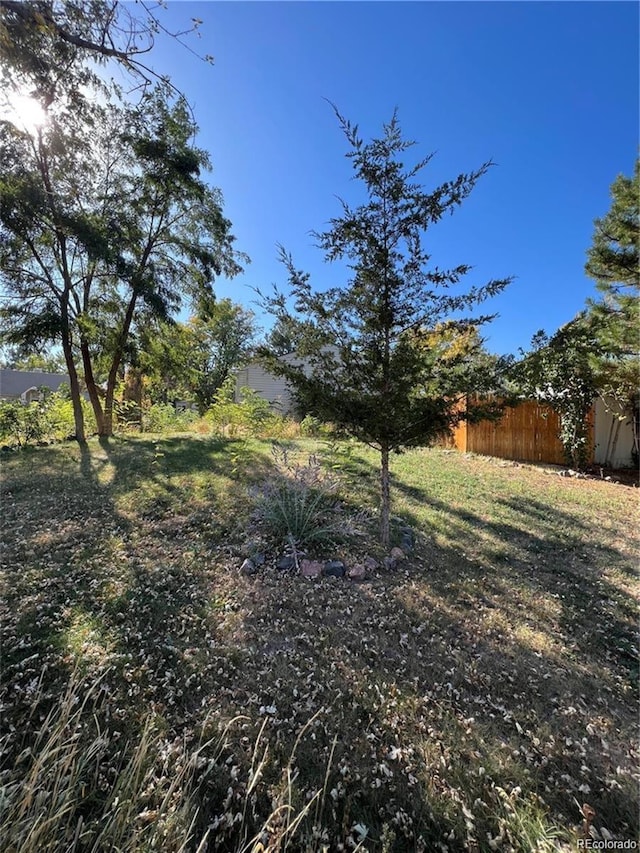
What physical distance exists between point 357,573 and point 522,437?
25.5ft

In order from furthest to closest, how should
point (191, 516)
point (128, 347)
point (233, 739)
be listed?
point (128, 347)
point (191, 516)
point (233, 739)

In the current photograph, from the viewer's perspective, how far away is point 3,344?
774cm

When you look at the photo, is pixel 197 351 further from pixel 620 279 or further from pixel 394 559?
pixel 394 559

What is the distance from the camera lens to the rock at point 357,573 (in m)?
2.96

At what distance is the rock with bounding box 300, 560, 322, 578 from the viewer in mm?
2980

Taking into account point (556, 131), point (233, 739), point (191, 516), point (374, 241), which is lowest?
point (233, 739)

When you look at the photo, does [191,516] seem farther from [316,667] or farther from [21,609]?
[316,667]

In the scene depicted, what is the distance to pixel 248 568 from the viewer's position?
3.02 metres

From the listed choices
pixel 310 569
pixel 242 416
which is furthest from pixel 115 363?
pixel 310 569

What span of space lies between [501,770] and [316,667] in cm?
96

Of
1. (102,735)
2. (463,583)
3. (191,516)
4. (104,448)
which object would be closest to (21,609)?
(102,735)

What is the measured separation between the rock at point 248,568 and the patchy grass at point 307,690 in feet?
0.20

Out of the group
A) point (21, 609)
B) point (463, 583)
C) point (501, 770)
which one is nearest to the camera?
point (501, 770)

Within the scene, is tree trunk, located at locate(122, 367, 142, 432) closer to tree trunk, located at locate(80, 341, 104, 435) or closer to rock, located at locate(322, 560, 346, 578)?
tree trunk, located at locate(80, 341, 104, 435)
